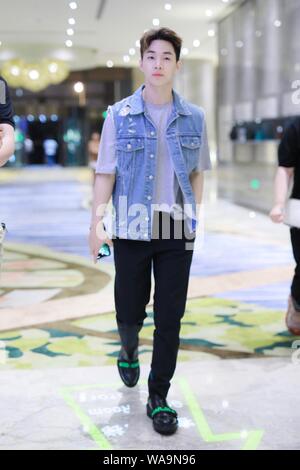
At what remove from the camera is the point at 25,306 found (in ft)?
14.6

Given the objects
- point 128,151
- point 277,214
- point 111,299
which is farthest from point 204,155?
point 111,299

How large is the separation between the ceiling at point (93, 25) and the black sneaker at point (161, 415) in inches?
542

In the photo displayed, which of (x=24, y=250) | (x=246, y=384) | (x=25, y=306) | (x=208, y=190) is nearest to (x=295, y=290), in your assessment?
(x=246, y=384)

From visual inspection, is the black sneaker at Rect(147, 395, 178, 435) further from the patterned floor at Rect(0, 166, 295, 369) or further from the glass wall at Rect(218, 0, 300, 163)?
the glass wall at Rect(218, 0, 300, 163)

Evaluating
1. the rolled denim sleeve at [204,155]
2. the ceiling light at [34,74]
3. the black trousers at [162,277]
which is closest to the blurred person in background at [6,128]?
the black trousers at [162,277]

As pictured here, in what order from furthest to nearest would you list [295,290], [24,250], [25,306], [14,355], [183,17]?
[183,17] < [24,250] < [25,306] < [295,290] < [14,355]

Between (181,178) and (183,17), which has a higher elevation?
(183,17)

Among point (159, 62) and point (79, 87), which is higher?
point (79, 87)

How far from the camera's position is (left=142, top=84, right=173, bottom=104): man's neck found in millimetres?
2498

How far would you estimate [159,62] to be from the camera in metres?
2.45

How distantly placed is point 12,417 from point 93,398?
373 millimetres

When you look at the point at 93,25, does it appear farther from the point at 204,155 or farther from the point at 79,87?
the point at 204,155

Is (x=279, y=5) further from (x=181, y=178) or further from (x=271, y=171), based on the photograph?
(x=181, y=178)

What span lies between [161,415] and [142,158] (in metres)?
0.98
